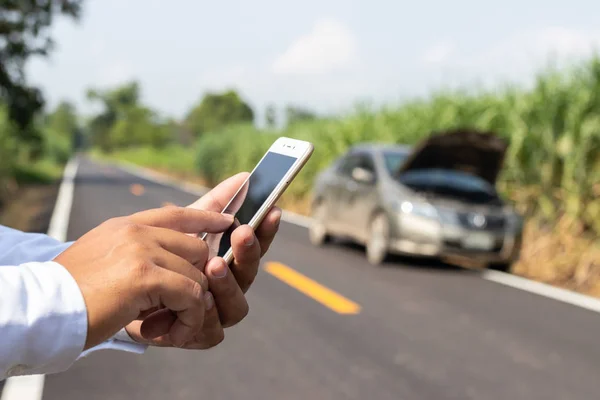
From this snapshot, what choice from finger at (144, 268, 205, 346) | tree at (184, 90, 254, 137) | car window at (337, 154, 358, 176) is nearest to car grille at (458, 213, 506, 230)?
car window at (337, 154, 358, 176)

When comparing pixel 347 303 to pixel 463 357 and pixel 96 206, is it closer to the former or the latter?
pixel 463 357

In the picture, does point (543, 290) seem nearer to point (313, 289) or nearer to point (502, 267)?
point (502, 267)

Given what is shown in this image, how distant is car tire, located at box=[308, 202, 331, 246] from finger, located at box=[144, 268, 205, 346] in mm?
11306

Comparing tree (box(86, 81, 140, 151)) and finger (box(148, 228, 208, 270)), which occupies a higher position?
finger (box(148, 228, 208, 270))

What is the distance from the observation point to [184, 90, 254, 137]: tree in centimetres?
6174

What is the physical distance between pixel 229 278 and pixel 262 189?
10.6 inches

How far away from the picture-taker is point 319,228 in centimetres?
1282

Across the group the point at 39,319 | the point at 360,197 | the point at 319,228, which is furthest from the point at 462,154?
the point at 39,319

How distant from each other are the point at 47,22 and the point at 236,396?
32.5m

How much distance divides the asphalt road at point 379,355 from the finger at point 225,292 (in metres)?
3.22

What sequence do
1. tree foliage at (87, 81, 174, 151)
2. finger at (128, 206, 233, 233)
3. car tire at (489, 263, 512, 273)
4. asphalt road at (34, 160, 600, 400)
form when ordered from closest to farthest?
finger at (128, 206, 233, 233)
asphalt road at (34, 160, 600, 400)
car tire at (489, 263, 512, 273)
tree foliage at (87, 81, 174, 151)

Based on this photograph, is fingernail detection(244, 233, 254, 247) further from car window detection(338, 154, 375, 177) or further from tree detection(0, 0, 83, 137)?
tree detection(0, 0, 83, 137)

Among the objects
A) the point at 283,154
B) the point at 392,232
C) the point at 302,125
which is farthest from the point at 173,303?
the point at 302,125

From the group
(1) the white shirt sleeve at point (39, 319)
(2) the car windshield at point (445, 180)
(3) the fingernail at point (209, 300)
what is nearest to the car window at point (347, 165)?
(2) the car windshield at point (445, 180)
